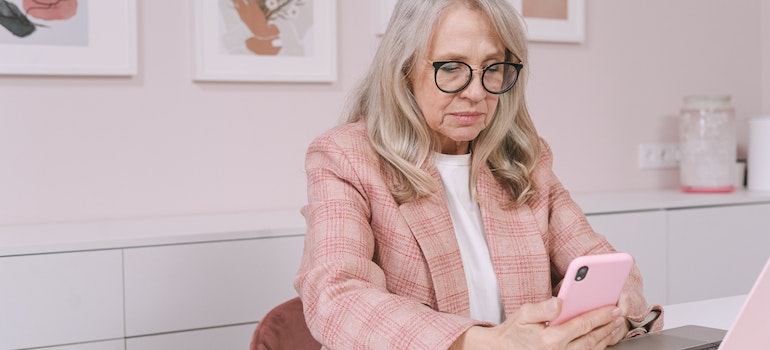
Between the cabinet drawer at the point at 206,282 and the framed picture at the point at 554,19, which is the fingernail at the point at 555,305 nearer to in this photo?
the cabinet drawer at the point at 206,282

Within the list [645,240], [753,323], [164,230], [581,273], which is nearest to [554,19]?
[645,240]

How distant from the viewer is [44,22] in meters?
2.61

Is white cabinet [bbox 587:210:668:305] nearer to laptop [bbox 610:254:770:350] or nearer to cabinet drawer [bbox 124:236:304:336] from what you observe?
cabinet drawer [bbox 124:236:304:336]

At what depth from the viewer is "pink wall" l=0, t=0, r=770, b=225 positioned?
265 centimetres

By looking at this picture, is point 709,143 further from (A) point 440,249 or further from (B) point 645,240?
(A) point 440,249

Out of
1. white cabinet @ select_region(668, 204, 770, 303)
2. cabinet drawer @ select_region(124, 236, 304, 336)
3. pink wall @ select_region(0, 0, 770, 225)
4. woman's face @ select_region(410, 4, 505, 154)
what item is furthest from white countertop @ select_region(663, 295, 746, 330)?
pink wall @ select_region(0, 0, 770, 225)

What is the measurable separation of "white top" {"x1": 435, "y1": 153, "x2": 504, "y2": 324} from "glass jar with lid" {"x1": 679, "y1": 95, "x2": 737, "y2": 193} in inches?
75.4

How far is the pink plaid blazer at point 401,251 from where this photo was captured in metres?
1.27

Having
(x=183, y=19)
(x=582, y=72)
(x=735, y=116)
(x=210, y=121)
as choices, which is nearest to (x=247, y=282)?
(x=210, y=121)

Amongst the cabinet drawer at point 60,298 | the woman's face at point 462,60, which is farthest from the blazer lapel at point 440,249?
the cabinet drawer at point 60,298

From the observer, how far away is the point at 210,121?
284cm

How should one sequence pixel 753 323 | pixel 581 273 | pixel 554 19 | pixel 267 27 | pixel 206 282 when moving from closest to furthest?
pixel 753 323 → pixel 581 273 → pixel 206 282 → pixel 267 27 → pixel 554 19

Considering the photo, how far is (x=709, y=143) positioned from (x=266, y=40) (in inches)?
69.0

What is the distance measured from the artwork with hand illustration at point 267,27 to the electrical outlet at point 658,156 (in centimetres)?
150
